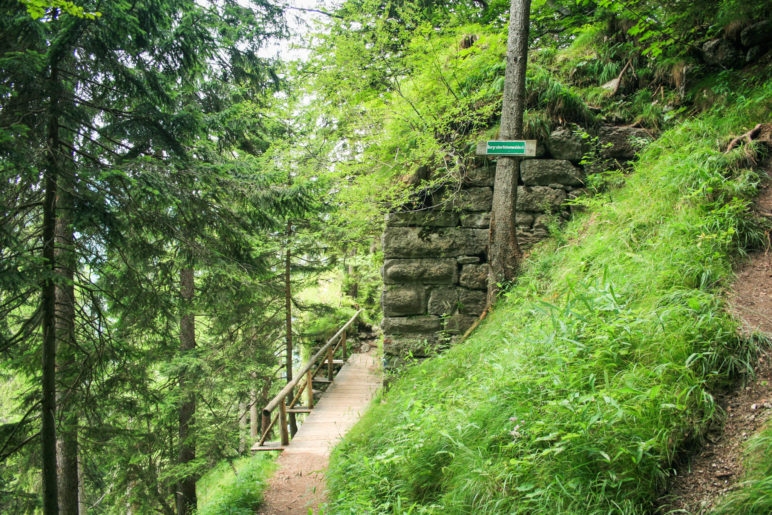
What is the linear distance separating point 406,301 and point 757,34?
4.72 m

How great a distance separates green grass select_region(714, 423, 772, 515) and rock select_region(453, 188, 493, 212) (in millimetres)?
3554

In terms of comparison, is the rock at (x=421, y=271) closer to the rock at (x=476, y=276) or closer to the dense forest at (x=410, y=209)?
the rock at (x=476, y=276)

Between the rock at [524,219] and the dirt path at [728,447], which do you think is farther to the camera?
the rock at [524,219]

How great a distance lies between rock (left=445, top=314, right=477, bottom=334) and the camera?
15.4 ft

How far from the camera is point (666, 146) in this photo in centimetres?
407

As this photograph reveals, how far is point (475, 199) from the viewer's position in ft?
15.6

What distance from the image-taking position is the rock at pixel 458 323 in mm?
4695

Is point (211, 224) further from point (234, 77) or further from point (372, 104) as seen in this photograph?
point (234, 77)

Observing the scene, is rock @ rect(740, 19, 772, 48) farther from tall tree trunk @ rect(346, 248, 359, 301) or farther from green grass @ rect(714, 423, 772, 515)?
tall tree trunk @ rect(346, 248, 359, 301)

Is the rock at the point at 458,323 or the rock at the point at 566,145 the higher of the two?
the rock at the point at 566,145

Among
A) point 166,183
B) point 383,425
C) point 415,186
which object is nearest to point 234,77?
point 166,183

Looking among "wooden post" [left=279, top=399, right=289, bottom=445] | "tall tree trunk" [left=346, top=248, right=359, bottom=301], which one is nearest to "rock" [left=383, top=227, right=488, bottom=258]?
"wooden post" [left=279, top=399, right=289, bottom=445]

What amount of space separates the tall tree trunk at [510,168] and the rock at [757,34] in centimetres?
226

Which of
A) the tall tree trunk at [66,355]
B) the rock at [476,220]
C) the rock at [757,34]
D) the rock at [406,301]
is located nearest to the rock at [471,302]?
the rock at [406,301]
